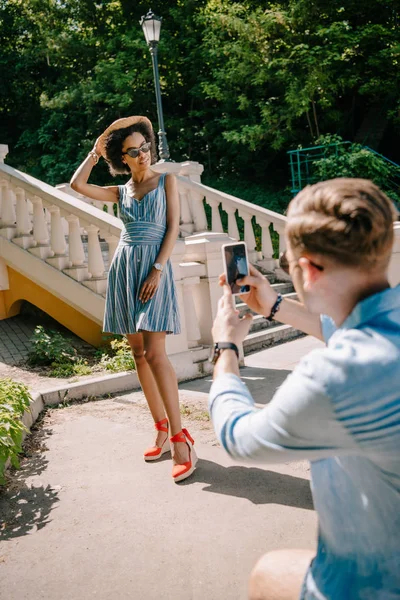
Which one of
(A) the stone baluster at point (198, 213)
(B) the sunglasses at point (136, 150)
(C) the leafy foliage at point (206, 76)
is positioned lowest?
(A) the stone baluster at point (198, 213)

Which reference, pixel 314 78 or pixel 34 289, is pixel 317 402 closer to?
pixel 34 289

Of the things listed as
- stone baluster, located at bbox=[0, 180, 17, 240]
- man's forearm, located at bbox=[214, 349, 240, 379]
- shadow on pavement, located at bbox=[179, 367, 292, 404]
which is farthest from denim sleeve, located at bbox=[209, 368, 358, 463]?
stone baluster, located at bbox=[0, 180, 17, 240]

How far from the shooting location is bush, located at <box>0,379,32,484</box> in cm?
308

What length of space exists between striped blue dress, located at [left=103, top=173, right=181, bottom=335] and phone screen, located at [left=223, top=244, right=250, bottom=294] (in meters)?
1.83

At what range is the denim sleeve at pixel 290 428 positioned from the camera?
3.34 feet

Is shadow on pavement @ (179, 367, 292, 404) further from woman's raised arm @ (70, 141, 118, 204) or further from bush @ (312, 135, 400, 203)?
bush @ (312, 135, 400, 203)

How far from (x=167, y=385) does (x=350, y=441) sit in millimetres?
2385

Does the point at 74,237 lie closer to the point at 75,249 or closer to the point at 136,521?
the point at 75,249

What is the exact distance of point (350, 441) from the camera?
1.02 meters

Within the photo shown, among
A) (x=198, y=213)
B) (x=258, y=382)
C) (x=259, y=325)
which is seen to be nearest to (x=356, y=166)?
(x=198, y=213)

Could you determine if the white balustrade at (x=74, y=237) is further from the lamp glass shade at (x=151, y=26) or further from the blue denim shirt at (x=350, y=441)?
the blue denim shirt at (x=350, y=441)

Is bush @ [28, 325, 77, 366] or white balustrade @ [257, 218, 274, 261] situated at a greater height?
white balustrade @ [257, 218, 274, 261]

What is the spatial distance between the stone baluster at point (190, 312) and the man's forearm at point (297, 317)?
3.76 meters

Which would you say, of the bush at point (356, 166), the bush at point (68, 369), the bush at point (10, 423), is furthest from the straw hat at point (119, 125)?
the bush at point (356, 166)
